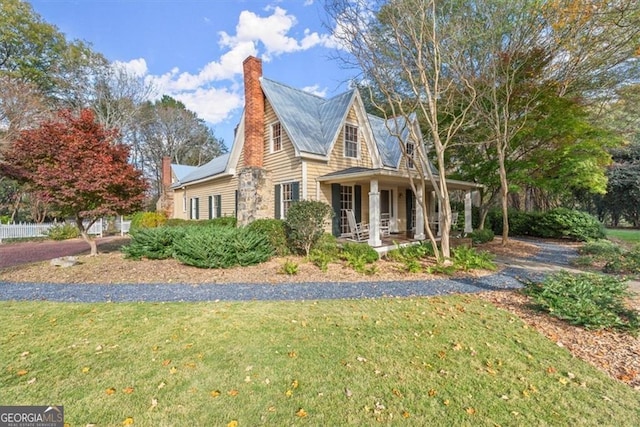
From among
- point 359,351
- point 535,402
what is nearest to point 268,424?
point 359,351

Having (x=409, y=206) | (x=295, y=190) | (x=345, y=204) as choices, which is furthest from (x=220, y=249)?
(x=409, y=206)

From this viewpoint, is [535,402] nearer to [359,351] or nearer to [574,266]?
[359,351]

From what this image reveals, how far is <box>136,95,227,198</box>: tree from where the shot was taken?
34.5 m

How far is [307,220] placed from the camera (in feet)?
29.9

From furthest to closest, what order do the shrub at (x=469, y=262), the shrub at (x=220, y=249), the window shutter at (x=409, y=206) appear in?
the window shutter at (x=409, y=206)
the shrub at (x=220, y=249)
the shrub at (x=469, y=262)

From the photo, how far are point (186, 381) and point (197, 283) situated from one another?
13.6 ft

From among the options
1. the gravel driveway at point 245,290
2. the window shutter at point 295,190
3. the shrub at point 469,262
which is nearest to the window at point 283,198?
the window shutter at point 295,190

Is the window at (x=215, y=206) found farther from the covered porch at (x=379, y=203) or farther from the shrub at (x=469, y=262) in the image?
the shrub at (x=469, y=262)

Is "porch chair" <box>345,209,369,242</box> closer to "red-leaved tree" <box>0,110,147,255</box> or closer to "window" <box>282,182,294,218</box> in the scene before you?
"window" <box>282,182,294,218</box>

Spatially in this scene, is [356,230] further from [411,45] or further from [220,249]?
[411,45]

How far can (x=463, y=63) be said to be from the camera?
10.4m

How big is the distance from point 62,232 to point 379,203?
19.0m

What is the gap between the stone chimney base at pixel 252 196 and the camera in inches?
464

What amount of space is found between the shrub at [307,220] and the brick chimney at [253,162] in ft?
9.54
